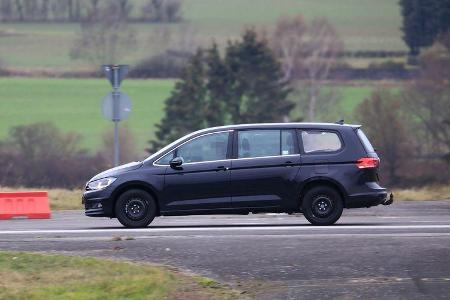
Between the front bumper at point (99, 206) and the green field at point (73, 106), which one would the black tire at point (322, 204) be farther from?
the green field at point (73, 106)

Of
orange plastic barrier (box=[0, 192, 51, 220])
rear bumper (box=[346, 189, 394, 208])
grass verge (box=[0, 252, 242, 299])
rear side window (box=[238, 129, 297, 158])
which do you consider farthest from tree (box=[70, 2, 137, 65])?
grass verge (box=[0, 252, 242, 299])

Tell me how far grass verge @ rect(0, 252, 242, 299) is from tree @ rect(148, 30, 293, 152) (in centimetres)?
6668

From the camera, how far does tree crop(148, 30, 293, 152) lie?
82.8 metres

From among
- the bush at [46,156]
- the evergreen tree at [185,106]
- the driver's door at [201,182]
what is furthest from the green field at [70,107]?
the driver's door at [201,182]

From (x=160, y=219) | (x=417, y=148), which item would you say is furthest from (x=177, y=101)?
(x=160, y=219)

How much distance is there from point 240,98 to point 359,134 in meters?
66.7

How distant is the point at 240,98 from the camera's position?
281 ft

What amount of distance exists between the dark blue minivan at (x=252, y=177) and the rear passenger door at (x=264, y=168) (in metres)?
0.01

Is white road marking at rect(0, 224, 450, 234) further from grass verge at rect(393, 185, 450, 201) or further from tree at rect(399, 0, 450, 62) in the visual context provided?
tree at rect(399, 0, 450, 62)

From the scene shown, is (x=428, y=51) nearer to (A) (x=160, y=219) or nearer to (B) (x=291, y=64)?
(B) (x=291, y=64)

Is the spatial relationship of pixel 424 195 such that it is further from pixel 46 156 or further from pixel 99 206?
pixel 46 156

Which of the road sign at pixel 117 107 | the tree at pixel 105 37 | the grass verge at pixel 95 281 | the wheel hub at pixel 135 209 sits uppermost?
the tree at pixel 105 37

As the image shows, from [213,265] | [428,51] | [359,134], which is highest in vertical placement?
[428,51]

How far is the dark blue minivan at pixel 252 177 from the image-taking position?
18.6 metres
